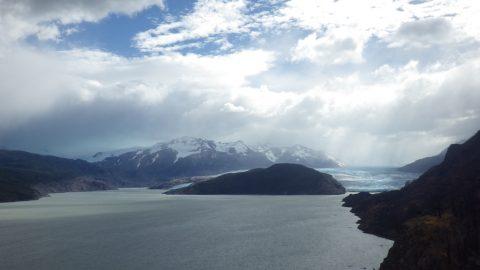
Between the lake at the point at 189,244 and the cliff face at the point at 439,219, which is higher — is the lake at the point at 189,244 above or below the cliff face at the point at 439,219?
below

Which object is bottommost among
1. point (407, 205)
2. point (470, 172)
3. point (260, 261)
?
point (260, 261)

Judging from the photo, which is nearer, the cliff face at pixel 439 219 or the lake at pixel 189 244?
the cliff face at pixel 439 219

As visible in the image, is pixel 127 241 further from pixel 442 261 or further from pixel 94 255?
pixel 442 261

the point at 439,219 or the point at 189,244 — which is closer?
the point at 439,219

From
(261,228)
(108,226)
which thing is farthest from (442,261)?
(108,226)

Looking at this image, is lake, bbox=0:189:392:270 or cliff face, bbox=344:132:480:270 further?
lake, bbox=0:189:392:270

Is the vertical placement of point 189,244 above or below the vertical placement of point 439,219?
below

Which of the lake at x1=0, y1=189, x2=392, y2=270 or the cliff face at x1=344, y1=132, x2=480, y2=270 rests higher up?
the cliff face at x1=344, y1=132, x2=480, y2=270

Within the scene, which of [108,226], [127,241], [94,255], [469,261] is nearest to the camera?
[469,261]
